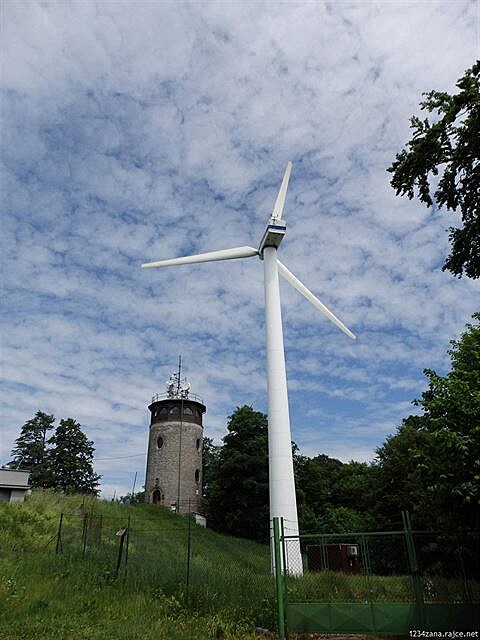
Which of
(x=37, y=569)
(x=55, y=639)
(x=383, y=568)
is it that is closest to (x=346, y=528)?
(x=383, y=568)

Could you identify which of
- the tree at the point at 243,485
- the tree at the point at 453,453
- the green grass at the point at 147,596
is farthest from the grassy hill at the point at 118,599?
the tree at the point at 243,485

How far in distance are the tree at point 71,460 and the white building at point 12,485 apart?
3028 centimetres

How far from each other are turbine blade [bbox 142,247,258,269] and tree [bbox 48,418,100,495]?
40962mm

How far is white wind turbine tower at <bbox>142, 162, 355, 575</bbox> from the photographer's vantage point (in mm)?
19750

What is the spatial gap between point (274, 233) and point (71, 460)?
45238 mm

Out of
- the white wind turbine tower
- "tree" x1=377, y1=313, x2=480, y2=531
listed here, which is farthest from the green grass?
the white wind turbine tower

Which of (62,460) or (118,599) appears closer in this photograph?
(118,599)

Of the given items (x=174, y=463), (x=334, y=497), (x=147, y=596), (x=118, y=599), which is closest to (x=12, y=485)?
(x=118, y=599)

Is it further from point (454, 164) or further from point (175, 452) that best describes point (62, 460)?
point (454, 164)

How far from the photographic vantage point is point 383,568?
29.8 meters

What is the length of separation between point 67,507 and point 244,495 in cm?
1679

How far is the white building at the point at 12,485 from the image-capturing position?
2759 cm

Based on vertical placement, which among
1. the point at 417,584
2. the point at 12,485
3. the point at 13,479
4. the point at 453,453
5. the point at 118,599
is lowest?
the point at 118,599

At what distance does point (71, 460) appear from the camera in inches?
2299
